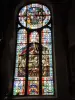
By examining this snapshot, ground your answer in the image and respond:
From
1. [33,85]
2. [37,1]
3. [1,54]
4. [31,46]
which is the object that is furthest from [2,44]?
[37,1]

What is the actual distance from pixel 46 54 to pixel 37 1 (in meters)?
2.28

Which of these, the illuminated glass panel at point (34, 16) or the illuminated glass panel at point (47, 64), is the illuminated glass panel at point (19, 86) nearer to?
the illuminated glass panel at point (47, 64)

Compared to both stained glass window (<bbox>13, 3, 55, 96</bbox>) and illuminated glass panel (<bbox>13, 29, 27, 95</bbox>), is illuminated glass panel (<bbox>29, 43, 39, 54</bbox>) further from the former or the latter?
illuminated glass panel (<bbox>13, 29, 27, 95</bbox>)

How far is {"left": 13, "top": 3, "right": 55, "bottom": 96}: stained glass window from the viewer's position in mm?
7828

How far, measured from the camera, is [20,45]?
8.55 metres

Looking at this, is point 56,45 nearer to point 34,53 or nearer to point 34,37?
point 34,53

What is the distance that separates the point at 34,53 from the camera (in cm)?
841

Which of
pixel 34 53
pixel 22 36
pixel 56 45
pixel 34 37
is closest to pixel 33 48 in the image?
pixel 34 53

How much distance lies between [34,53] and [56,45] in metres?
0.80

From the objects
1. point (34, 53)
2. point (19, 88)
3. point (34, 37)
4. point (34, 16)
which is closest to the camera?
point (19, 88)

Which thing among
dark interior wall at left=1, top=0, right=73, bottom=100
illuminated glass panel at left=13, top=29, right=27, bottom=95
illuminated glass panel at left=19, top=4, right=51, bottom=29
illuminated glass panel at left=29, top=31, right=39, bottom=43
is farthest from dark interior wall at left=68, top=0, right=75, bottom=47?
illuminated glass panel at left=13, top=29, right=27, bottom=95

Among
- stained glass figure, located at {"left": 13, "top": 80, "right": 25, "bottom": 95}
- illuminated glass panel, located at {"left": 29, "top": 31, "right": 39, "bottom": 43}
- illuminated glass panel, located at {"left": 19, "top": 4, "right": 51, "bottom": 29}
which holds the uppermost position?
illuminated glass panel, located at {"left": 19, "top": 4, "right": 51, "bottom": 29}

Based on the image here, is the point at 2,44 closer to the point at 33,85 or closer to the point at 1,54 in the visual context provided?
the point at 1,54

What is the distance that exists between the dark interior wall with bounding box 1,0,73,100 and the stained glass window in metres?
0.33
